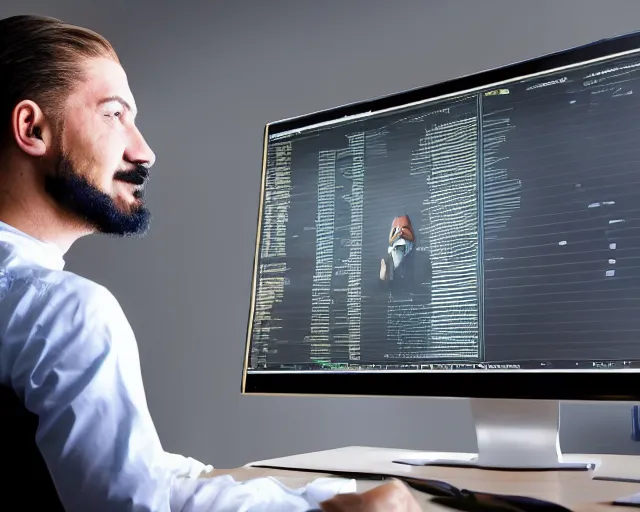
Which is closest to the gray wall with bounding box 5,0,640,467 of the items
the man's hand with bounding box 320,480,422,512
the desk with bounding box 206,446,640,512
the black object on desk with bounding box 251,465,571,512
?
the desk with bounding box 206,446,640,512

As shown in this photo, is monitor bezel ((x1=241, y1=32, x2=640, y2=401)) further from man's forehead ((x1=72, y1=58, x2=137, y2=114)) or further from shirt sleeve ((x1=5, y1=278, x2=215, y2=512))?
shirt sleeve ((x1=5, y1=278, x2=215, y2=512))

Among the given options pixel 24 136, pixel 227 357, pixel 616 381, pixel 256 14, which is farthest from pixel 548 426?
pixel 256 14

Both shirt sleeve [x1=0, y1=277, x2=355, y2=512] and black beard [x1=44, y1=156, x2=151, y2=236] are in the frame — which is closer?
shirt sleeve [x1=0, y1=277, x2=355, y2=512]

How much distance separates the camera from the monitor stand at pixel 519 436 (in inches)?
35.4

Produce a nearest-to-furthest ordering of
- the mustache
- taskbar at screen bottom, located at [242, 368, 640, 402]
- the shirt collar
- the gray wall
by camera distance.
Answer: the shirt collar → taskbar at screen bottom, located at [242, 368, 640, 402] → the mustache → the gray wall

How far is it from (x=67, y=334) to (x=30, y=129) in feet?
1.32

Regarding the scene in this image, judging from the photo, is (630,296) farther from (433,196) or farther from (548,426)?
(433,196)

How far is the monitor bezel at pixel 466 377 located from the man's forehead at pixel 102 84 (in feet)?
1.14

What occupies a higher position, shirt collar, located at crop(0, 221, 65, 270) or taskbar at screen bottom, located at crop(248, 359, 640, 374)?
shirt collar, located at crop(0, 221, 65, 270)

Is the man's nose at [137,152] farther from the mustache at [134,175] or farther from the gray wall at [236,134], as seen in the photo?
the gray wall at [236,134]

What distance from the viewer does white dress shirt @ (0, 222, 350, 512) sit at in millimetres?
518

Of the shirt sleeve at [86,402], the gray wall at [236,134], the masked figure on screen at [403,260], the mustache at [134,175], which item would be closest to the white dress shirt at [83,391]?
the shirt sleeve at [86,402]

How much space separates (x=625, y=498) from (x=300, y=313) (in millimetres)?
573

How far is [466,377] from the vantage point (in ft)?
3.04
